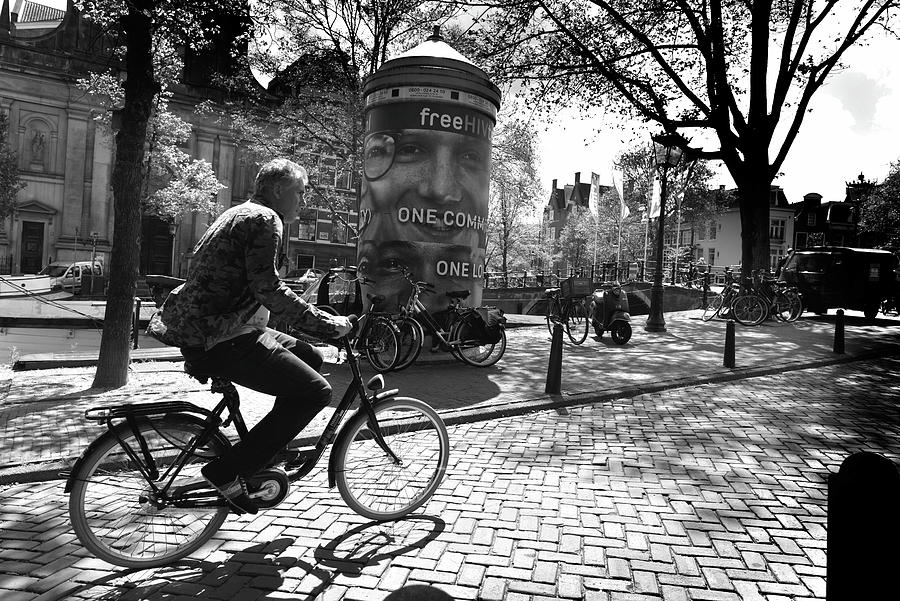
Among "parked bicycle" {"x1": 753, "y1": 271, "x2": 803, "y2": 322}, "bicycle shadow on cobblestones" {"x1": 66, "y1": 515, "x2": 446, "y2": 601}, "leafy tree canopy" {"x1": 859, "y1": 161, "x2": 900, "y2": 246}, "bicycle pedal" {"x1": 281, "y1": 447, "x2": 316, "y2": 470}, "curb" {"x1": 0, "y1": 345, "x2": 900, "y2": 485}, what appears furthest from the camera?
"leafy tree canopy" {"x1": 859, "y1": 161, "x2": 900, "y2": 246}

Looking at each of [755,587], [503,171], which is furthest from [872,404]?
[503,171]

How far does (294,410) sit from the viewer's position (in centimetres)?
329

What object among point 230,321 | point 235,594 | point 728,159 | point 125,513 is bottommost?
point 235,594

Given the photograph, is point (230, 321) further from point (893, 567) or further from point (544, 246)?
point (544, 246)

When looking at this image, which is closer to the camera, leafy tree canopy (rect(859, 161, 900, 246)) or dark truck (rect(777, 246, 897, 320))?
dark truck (rect(777, 246, 897, 320))

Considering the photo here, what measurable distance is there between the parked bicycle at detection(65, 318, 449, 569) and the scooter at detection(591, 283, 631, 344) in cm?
980

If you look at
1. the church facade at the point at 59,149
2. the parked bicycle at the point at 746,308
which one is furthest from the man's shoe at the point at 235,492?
the church facade at the point at 59,149

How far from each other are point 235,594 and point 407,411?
1342 millimetres

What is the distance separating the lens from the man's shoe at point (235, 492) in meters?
3.21

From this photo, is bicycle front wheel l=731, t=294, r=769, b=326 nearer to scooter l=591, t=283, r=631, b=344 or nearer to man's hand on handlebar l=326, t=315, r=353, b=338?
scooter l=591, t=283, r=631, b=344

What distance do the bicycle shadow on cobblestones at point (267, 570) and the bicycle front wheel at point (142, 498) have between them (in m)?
0.10

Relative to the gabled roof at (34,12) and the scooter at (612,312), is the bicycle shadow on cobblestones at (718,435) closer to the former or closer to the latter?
the scooter at (612,312)

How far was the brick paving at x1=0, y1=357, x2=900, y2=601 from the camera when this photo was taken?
298 centimetres

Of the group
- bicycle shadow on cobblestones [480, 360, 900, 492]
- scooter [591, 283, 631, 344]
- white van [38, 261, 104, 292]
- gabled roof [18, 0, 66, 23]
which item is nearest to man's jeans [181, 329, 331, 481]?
bicycle shadow on cobblestones [480, 360, 900, 492]
